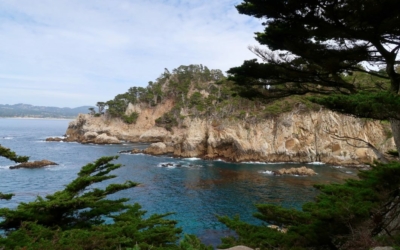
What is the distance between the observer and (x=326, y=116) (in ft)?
157

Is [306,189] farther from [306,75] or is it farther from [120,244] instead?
[120,244]

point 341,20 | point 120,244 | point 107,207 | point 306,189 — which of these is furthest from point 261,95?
point 306,189

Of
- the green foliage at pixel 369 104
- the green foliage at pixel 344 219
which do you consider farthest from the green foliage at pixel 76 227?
the green foliage at pixel 369 104

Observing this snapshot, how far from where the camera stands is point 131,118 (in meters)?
75.6

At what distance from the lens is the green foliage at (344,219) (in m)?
6.26

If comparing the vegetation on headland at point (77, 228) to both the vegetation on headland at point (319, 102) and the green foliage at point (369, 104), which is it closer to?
the vegetation on headland at point (319, 102)

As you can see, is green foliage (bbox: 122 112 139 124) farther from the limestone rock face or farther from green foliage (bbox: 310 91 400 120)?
green foliage (bbox: 310 91 400 120)

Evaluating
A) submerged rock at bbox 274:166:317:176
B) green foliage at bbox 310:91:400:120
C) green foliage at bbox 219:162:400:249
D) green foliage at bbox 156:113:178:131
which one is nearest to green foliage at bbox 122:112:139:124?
green foliage at bbox 156:113:178:131

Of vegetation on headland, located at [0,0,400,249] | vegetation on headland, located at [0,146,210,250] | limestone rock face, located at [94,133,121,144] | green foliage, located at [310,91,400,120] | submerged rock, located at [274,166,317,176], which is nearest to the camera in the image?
green foliage, located at [310,91,400,120]

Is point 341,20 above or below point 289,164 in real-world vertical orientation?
above

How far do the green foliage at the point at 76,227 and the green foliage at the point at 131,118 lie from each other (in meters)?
65.8

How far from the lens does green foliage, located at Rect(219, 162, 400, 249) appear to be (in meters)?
6.26

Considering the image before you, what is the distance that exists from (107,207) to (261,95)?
261 inches

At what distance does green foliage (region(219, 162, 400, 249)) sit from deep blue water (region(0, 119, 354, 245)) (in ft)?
32.0
